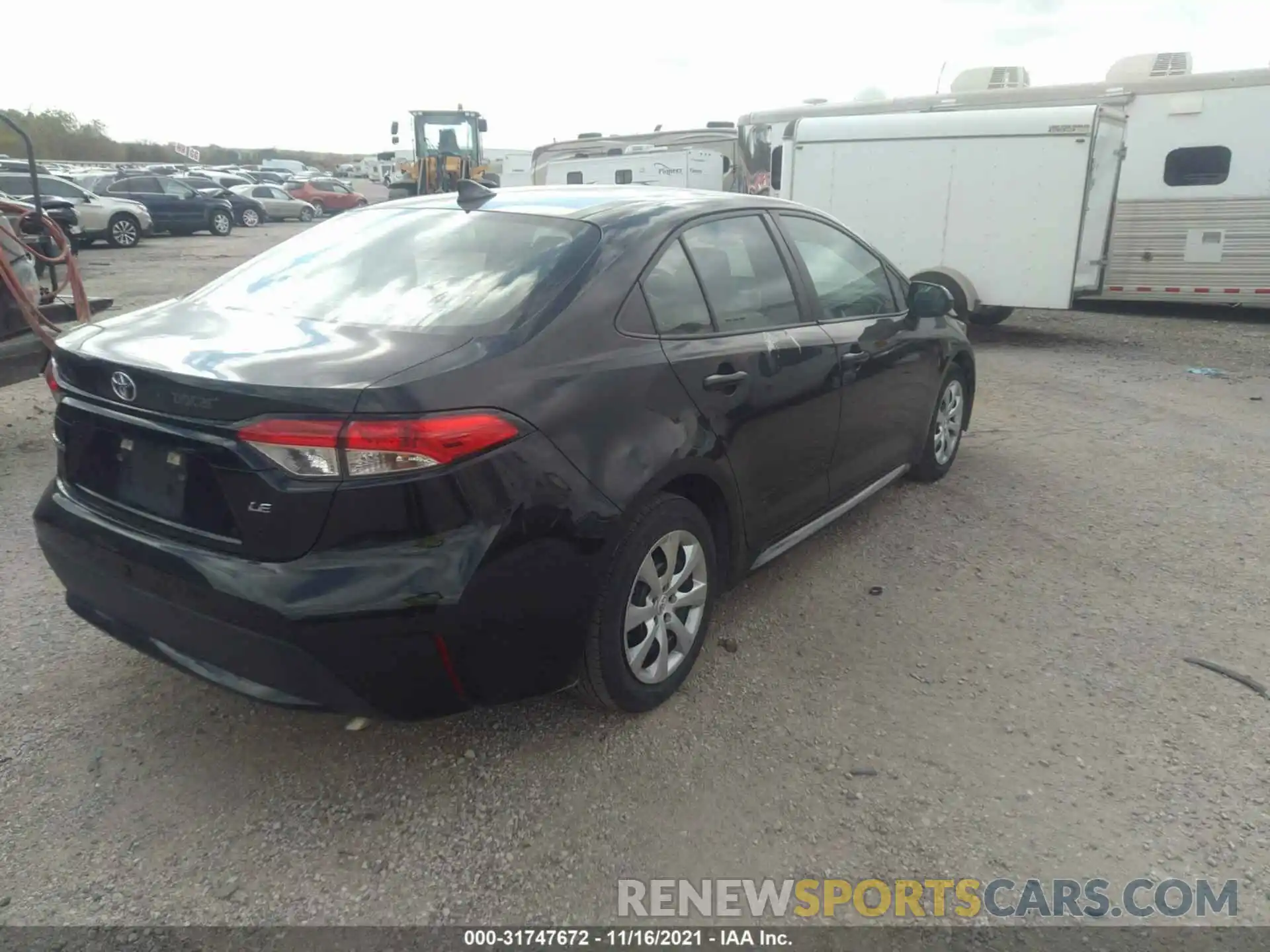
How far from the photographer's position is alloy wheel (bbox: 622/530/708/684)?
9.48 ft

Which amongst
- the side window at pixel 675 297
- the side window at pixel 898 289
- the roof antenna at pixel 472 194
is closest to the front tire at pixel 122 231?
the roof antenna at pixel 472 194

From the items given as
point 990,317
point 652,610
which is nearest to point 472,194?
point 652,610

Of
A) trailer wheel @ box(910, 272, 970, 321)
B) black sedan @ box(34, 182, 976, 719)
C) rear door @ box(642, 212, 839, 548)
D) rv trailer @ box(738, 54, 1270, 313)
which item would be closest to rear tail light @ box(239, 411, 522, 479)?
black sedan @ box(34, 182, 976, 719)

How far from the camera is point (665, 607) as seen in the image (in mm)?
3006

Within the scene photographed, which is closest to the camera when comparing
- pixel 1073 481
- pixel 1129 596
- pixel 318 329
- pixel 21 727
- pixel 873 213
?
pixel 318 329

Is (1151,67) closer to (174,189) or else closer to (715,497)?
(715,497)

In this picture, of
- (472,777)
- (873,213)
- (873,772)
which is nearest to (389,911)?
(472,777)

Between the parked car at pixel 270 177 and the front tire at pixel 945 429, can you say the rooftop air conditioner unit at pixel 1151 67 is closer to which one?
the front tire at pixel 945 429

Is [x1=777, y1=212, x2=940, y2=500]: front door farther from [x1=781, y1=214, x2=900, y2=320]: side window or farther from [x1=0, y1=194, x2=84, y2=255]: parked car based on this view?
[x1=0, y1=194, x2=84, y2=255]: parked car

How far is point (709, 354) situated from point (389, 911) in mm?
1906

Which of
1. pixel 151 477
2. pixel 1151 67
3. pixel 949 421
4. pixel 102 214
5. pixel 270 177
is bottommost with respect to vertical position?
pixel 949 421

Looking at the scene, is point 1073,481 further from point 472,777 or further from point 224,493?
point 224,493

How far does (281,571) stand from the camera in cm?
229

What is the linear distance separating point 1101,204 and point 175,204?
23.3 metres
